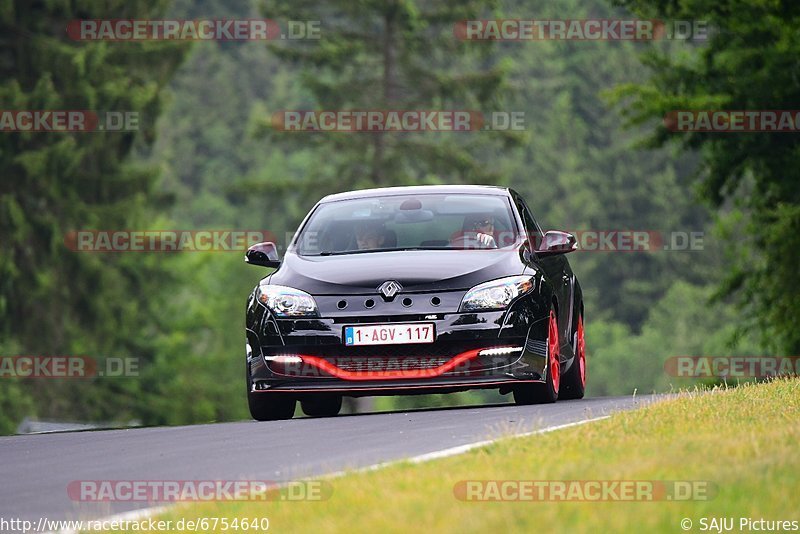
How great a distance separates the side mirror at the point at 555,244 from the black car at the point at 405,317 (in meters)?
0.01

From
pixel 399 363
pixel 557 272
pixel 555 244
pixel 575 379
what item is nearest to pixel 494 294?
pixel 399 363

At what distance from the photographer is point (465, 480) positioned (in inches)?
331

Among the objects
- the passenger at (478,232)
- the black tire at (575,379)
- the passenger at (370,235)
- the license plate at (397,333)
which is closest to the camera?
the license plate at (397,333)

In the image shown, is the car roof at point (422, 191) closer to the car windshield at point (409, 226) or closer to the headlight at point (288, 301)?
the car windshield at point (409, 226)

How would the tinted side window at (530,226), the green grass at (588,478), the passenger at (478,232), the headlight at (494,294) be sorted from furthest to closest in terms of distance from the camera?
the tinted side window at (530,226) < the passenger at (478,232) < the headlight at (494,294) < the green grass at (588,478)

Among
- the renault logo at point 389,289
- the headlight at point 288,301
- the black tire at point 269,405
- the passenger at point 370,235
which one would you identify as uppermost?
the passenger at point 370,235

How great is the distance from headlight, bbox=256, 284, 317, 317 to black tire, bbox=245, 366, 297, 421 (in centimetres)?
58

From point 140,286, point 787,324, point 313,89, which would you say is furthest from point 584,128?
point 787,324

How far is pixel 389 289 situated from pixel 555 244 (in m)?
1.85

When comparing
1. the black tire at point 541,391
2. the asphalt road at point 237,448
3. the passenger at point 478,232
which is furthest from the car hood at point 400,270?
the asphalt road at point 237,448

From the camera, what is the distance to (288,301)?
13.8m

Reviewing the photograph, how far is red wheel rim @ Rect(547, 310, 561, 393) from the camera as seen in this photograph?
14.1m

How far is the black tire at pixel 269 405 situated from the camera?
46.4 ft

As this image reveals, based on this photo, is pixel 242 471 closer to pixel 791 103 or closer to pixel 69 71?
pixel 791 103
